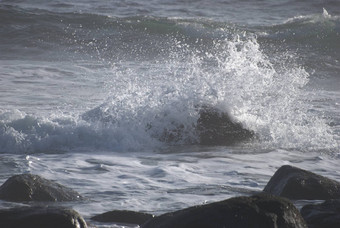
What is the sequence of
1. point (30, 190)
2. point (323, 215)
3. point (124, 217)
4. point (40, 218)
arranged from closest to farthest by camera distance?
point (40, 218), point (323, 215), point (124, 217), point (30, 190)

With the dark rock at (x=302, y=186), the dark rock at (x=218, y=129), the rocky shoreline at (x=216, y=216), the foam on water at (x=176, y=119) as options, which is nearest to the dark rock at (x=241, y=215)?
the rocky shoreline at (x=216, y=216)

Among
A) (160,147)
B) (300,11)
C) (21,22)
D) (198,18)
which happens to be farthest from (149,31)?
(160,147)

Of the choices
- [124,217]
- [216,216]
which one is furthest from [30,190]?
[216,216]

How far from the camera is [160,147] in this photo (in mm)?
8141

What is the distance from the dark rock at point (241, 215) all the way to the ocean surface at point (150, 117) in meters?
1.12

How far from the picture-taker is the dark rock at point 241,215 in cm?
411

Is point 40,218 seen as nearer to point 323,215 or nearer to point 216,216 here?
point 216,216

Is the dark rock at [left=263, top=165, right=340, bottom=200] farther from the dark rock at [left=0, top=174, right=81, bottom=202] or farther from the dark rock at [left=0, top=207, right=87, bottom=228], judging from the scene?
the dark rock at [left=0, top=207, right=87, bottom=228]

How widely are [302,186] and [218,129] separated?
3110 mm

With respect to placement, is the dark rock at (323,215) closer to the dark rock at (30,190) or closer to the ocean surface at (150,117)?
the ocean surface at (150,117)

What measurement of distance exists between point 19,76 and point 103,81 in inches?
60.9

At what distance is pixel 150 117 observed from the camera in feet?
29.0

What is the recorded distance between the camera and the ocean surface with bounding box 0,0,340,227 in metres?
6.36

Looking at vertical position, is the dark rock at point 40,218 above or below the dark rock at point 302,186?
above
